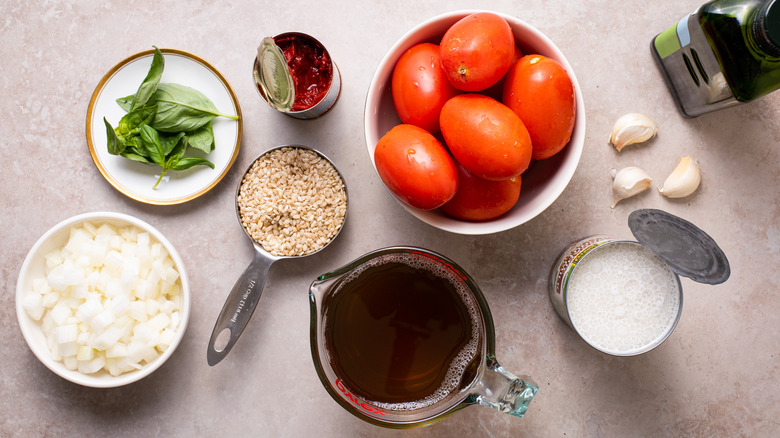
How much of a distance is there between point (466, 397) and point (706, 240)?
1.88ft

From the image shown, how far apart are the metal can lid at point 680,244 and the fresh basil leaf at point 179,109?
925 mm

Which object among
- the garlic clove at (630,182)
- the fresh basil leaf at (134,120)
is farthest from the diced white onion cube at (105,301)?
the garlic clove at (630,182)

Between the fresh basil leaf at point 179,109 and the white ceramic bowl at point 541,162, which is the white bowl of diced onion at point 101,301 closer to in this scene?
the fresh basil leaf at point 179,109

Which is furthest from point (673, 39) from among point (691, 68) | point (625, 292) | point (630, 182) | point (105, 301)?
point (105, 301)

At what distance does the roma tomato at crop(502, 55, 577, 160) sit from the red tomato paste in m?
0.42

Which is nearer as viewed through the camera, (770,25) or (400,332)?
(770,25)

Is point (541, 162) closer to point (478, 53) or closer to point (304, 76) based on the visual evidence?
point (478, 53)

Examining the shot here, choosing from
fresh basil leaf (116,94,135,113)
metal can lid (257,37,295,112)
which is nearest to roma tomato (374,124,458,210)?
metal can lid (257,37,295,112)

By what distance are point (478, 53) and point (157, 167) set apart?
30.6 inches

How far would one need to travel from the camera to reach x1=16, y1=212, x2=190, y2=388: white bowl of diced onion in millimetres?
1079

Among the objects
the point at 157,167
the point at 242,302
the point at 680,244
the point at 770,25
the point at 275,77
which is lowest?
the point at 242,302

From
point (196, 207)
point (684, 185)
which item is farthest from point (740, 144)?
point (196, 207)

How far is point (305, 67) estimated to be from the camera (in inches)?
43.1

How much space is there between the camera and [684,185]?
1.12 meters
